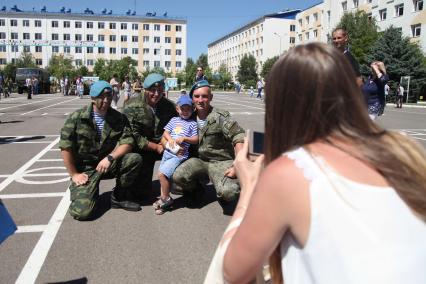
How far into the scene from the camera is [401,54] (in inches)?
1414

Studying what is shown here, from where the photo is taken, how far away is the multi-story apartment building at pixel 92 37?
9912cm

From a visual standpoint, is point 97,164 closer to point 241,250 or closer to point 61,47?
point 241,250

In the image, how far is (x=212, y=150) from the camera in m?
5.07

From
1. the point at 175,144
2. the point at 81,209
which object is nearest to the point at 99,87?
the point at 175,144

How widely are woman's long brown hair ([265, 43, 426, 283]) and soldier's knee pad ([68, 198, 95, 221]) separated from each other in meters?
3.76

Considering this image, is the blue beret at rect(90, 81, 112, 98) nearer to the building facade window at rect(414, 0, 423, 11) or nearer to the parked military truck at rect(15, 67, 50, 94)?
the parked military truck at rect(15, 67, 50, 94)

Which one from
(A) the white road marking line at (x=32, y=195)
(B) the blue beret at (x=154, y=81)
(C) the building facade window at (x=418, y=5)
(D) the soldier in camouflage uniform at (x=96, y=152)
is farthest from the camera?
(C) the building facade window at (x=418, y=5)

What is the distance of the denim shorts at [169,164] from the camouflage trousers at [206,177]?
51 millimetres

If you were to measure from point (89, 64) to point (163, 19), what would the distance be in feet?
70.1

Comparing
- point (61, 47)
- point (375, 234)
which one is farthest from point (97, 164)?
point (61, 47)

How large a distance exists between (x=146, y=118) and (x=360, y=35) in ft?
135

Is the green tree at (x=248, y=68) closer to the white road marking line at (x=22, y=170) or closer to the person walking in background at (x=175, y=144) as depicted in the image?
the white road marking line at (x=22, y=170)

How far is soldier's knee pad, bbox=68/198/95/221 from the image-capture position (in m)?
4.74

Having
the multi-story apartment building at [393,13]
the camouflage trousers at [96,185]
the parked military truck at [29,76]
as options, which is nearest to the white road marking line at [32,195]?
the camouflage trousers at [96,185]
